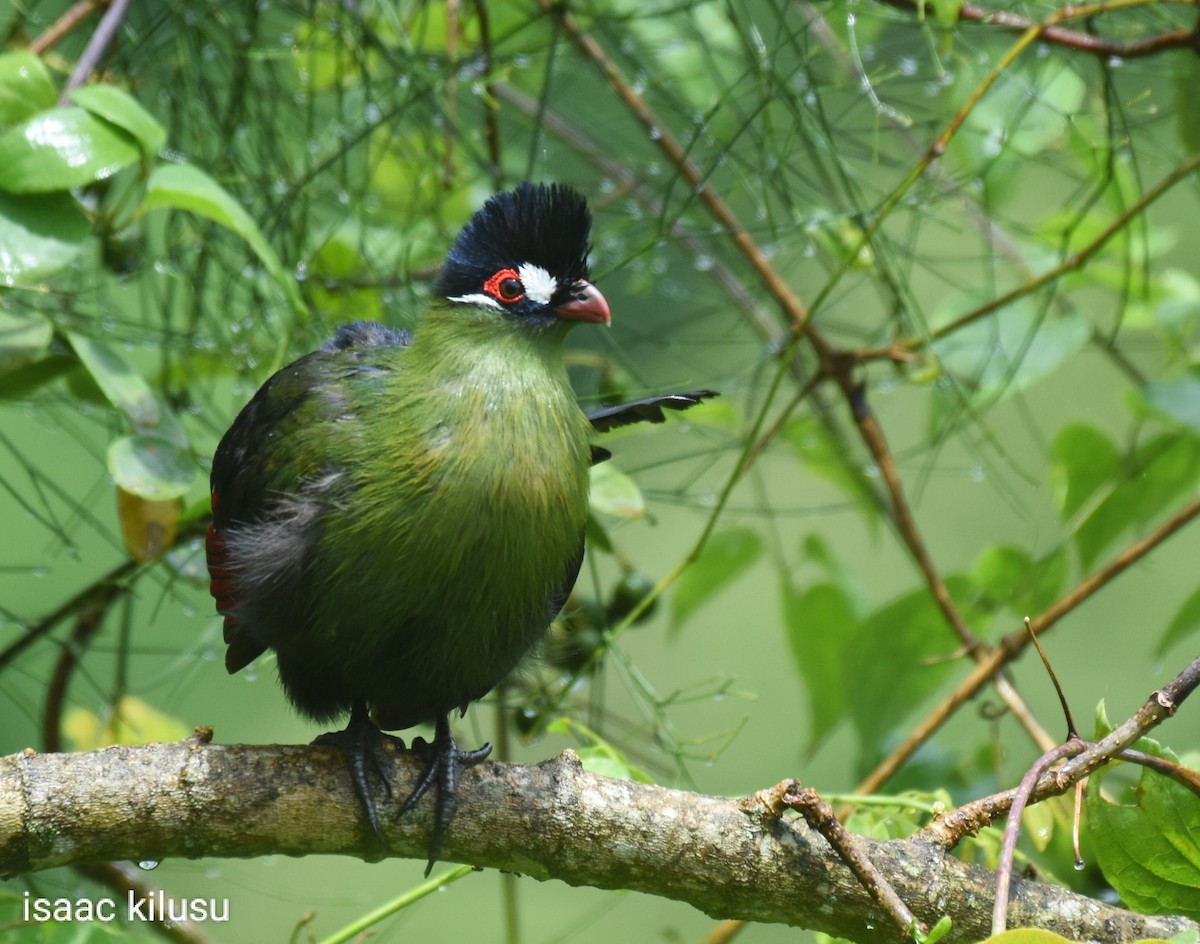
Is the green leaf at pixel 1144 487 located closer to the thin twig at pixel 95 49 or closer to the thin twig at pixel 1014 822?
the thin twig at pixel 1014 822

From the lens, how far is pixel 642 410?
6.43 feet

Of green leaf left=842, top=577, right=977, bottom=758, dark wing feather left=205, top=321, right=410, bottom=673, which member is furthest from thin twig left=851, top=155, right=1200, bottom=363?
→ dark wing feather left=205, top=321, right=410, bottom=673

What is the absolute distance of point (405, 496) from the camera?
1.74 meters

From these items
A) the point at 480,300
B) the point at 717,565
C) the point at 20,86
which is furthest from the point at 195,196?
the point at 717,565

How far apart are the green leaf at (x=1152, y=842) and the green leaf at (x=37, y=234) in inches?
59.7

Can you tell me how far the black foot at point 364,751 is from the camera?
1647mm

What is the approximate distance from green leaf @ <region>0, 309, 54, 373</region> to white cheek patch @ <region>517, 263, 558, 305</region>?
0.73m

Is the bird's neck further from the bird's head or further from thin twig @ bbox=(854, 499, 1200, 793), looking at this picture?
thin twig @ bbox=(854, 499, 1200, 793)

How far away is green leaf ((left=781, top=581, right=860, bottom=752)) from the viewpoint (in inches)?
98.7

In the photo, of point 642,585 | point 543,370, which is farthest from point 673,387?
point 543,370

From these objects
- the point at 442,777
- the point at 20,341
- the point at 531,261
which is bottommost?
the point at 442,777

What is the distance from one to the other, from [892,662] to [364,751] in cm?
102

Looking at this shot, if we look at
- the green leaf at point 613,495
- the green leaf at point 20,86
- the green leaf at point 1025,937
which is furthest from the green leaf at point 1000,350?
the green leaf at point 20,86

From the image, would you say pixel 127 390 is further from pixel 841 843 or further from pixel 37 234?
pixel 841 843
